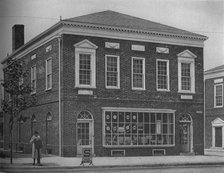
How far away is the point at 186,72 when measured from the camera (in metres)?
13.7

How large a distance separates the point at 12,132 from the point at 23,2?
3.09 m

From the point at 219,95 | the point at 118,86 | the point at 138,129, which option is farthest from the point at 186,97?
the point at 118,86

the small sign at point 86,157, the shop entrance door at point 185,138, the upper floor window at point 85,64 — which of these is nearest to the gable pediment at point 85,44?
the upper floor window at point 85,64

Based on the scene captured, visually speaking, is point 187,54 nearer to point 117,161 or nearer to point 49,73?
point 117,161

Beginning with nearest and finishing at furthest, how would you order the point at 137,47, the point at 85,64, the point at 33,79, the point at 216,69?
the point at 33,79
the point at 85,64
the point at 216,69
the point at 137,47

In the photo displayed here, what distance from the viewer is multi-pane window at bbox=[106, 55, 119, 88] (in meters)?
14.1

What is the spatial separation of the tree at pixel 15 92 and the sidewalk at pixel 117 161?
1.91ft

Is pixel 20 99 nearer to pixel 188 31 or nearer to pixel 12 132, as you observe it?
pixel 12 132

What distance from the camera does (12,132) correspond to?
474 inches

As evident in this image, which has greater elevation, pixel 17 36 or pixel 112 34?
pixel 112 34

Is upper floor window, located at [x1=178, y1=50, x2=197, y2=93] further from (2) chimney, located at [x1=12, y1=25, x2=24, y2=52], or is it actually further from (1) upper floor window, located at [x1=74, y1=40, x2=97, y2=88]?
(2) chimney, located at [x1=12, y1=25, x2=24, y2=52]

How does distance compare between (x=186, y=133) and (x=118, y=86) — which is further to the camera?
(x=118, y=86)

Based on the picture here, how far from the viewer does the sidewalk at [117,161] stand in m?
11.2

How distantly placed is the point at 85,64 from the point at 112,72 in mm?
870
